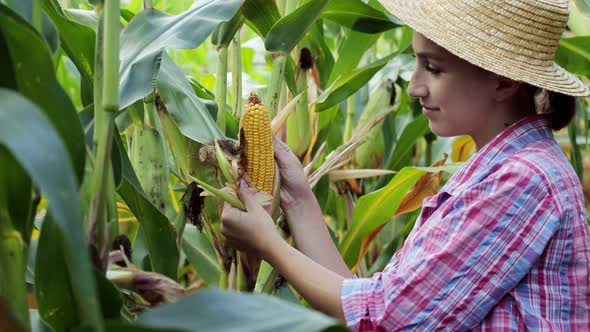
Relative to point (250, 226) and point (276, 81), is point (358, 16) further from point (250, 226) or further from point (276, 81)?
point (250, 226)

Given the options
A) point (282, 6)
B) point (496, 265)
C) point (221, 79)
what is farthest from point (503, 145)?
point (282, 6)

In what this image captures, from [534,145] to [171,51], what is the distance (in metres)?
1.80

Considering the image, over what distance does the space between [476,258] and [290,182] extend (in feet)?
1.20

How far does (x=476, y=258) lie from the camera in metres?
1.24

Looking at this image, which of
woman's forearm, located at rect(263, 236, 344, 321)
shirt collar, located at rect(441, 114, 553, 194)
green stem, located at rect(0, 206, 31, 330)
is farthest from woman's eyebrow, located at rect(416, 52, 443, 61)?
green stem, located at rect(0, 206, 31, 330)

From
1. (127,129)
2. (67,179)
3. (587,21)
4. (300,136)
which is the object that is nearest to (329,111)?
(300,136)

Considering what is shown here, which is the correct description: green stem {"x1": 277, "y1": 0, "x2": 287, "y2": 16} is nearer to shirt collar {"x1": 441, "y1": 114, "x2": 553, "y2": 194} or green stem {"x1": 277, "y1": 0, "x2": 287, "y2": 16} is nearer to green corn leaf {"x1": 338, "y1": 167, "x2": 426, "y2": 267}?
green corn leaf {"x1": 338, "y1": 167, "x2": 426, "y2": 267}

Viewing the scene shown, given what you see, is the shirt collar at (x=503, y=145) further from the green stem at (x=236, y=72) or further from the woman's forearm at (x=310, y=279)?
the green stem at (x=236, y=72)

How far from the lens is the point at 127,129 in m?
1.65

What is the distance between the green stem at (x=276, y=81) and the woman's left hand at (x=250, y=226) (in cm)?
25

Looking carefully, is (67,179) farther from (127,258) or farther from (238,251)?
(238,251)

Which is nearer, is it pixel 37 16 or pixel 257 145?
pixel 37 16

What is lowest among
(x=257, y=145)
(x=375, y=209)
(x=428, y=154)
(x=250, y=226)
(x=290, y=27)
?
(x=428, y=154)

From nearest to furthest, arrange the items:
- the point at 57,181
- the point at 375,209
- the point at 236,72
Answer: the point at 57,181, the point at 236,72, the point at 375,209
